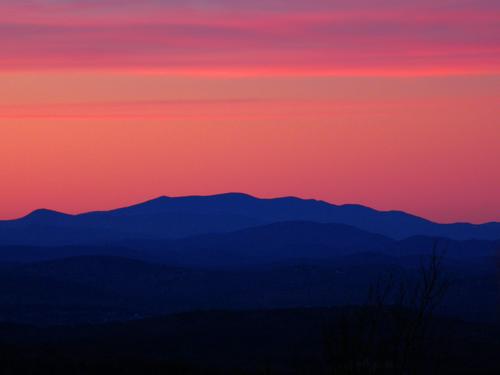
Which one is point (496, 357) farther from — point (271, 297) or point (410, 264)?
point (410, 264)

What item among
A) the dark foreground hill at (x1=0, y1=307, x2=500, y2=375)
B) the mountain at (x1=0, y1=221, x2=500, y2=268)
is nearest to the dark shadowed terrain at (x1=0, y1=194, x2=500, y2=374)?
the dark foreground hill at (x1=0, y1=307, x2=500, y2=375)

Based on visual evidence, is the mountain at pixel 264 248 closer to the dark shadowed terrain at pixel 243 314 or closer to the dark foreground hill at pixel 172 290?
the dark shadowed terrain at pixel 243 314

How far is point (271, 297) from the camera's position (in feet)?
260

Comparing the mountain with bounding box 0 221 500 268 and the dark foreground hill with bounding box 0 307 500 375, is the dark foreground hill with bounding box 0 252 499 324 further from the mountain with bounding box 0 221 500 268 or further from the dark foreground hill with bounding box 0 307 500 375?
the mountain with bounding box 0 221 500 268

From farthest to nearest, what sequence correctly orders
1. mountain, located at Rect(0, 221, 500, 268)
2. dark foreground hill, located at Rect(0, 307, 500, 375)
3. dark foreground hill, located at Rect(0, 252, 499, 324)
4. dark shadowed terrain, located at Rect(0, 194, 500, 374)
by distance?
1. mountain, located at Rect(0, 221, 500, 268)
2. dark foreground hill, located at Rect(0, 252, 499, 324)
3. dark foreground hill, located at Rect(0, 307, 500, 375)
4. dark shadowed terrain, located at Rect(0, 194, 500, 374)

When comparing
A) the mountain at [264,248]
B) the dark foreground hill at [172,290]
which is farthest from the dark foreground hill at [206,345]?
the mountain at [264,248]

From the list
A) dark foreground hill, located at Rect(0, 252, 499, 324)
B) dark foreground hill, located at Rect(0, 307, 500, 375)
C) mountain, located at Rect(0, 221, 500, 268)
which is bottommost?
dark foreground hill, located at Rect(0, 307, 500, 375)

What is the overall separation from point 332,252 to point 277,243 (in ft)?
53.1

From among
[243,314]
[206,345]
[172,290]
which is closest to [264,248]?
[172,290]

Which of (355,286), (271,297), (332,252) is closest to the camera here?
(271,297)

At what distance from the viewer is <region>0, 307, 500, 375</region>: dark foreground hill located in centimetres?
2947

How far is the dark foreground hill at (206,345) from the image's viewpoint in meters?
29.5

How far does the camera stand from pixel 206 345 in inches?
1646

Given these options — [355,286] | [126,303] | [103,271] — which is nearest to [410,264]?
[355,286]
